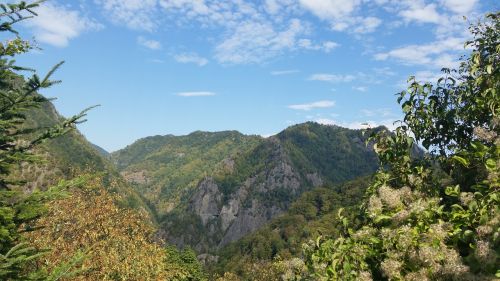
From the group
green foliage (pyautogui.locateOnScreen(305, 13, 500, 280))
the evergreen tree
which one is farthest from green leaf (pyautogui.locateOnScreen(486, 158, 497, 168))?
the evergreen tree

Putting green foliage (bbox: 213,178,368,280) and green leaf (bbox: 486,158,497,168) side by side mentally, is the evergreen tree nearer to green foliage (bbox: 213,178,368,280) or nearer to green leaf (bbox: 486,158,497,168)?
green leaf (bbox: 486,158,497,168)

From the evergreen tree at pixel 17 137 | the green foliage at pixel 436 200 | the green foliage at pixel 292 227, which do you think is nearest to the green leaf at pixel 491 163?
the green foliage at pixel 436 200

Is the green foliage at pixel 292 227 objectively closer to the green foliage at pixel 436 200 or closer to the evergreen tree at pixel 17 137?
the evergreen tree at pixel 17 137

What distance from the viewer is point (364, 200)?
239 inches

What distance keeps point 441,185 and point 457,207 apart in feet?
4.40

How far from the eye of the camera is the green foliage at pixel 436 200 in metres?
4.14

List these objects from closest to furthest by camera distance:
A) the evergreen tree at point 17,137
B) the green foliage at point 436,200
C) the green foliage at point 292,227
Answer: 1. the green foliage at point 436,200
2. the evergreen tree at point 17,137
3. the green foliage at point 292,227

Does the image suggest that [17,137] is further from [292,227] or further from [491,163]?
[292,227]

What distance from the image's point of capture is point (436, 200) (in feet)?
16.5

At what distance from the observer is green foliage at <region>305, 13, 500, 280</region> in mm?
4141

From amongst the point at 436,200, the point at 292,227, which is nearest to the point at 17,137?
the point at 436,200

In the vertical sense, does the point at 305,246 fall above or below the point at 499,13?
below

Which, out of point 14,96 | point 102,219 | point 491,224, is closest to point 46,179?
point 102,219

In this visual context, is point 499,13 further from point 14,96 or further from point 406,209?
point 14,96
